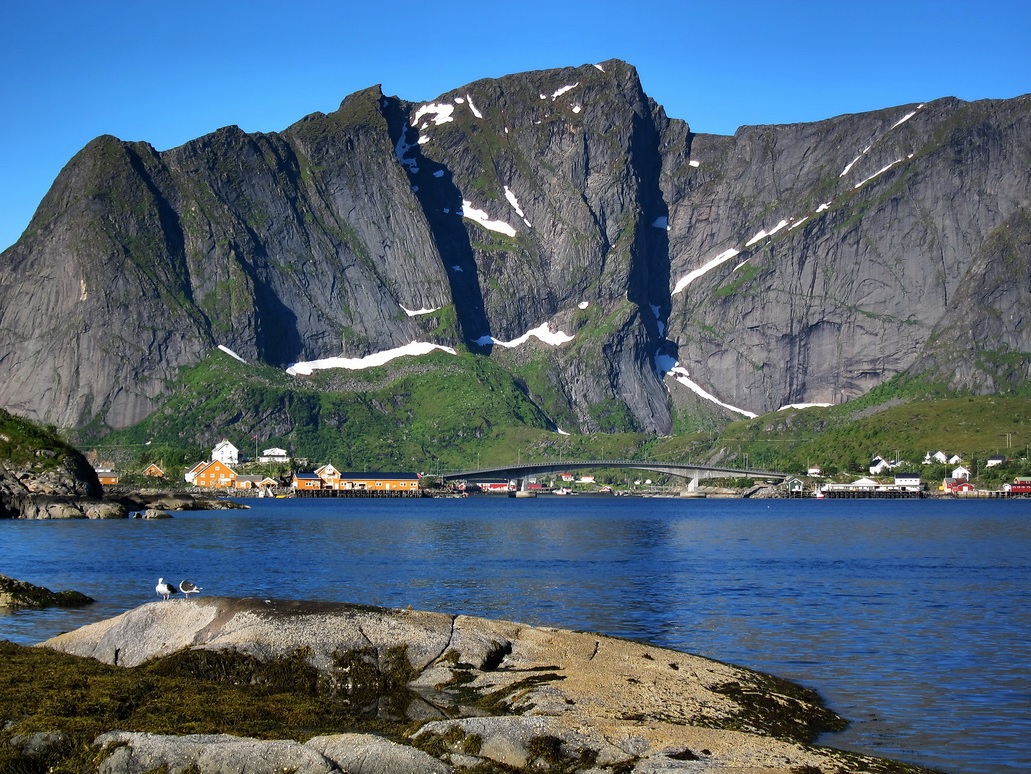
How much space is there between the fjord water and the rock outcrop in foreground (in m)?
2.96

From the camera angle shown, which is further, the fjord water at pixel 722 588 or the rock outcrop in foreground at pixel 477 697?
the fjord water at pixel 722 588

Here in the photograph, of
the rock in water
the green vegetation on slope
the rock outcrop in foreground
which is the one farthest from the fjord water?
the green vegetation on slope

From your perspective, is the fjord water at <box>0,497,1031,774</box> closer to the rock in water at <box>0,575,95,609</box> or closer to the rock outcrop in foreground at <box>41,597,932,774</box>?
the rock in water at <box>0,575,95,609</box>

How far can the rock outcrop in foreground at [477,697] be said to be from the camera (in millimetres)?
21938

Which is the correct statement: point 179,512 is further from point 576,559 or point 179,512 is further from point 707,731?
point 707,731

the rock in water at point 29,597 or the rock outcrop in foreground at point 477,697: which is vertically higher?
the rock outcrop in foreground at point 477,697

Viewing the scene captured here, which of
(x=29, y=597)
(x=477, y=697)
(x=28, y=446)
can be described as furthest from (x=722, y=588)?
(x=28, y=446)

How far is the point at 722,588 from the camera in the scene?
62125mm

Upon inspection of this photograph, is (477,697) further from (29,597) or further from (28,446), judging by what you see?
(28,446)

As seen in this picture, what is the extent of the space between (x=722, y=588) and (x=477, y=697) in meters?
35.8

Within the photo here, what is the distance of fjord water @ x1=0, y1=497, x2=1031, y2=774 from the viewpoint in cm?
3238

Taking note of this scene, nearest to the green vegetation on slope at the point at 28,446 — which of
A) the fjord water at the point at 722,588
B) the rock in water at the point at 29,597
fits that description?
the fjord water at the point at 722,588

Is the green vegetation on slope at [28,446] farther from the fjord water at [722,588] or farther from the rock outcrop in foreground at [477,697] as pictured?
the rock outcrop in foreground at [477,697]

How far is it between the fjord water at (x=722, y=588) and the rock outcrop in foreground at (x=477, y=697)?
296 centimetres
